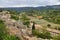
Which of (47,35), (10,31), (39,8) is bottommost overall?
(39,8)

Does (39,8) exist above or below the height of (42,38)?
below

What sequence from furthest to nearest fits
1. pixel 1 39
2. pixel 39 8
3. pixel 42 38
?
pixel 39 8 < pixel 42 38 < pixel 1 39

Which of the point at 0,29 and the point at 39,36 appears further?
the point at 39,36

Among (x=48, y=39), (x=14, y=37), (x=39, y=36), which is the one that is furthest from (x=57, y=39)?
(x=14, y=37)

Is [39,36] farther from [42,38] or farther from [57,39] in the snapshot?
[57,39]

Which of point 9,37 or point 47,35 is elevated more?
point 9,37

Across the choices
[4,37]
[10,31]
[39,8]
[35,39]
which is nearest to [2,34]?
[4,37]

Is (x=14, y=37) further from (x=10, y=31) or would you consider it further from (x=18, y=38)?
(x=10, y=31)

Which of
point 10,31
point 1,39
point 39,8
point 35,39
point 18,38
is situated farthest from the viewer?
point 39,8

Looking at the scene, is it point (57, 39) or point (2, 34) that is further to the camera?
point (57, 39)
